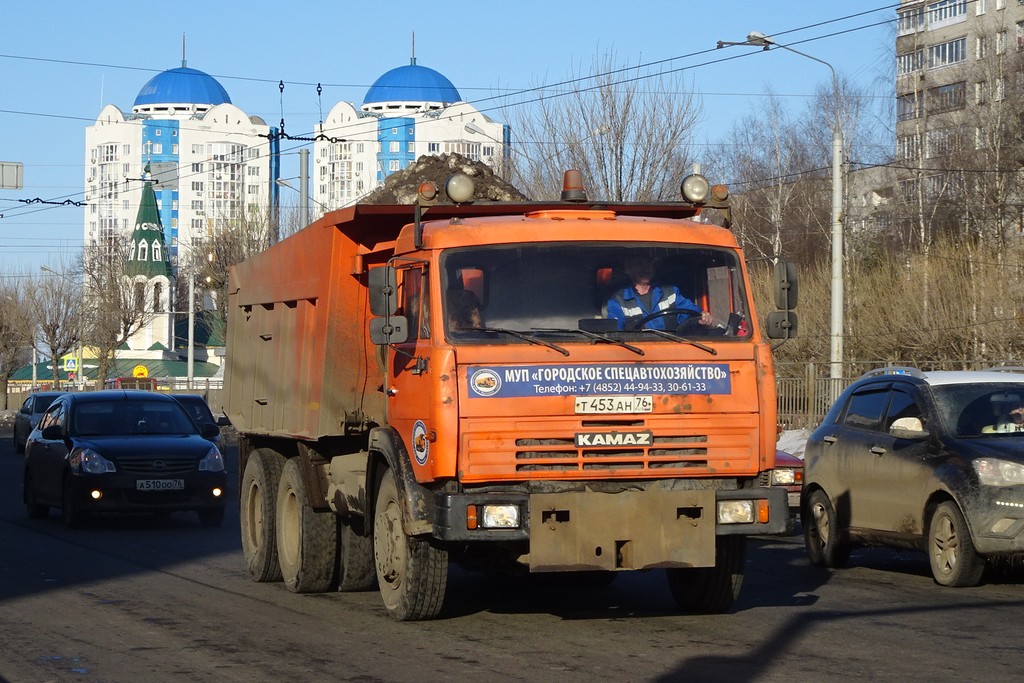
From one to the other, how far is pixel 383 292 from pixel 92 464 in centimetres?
949

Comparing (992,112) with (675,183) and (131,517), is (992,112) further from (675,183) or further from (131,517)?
(131,517)

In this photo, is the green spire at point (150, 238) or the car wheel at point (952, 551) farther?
the green spire at point (150, 238)

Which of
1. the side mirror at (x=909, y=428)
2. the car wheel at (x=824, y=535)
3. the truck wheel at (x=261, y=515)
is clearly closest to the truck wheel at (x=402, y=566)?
the truck wheel at (x=261, y=515)

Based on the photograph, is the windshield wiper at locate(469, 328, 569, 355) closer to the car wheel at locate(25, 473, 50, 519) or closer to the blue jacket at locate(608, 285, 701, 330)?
the blue jacket at locate(608, 285, 701, 330)

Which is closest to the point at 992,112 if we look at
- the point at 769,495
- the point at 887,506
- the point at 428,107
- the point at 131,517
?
the point at 131,517

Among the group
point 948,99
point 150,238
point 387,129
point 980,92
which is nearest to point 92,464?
point 980,92

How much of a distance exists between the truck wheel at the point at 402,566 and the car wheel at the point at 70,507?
8.66 meters

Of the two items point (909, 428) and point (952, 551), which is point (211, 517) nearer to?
point (909, 428)

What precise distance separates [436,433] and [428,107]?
140 metres

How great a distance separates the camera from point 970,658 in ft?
26.7

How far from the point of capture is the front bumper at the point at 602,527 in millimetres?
8766

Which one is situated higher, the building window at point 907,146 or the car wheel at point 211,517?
the building window at point 907,146

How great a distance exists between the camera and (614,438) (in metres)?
8.94

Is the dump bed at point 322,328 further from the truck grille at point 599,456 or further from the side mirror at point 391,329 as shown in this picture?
the truck grille at point 599,456
